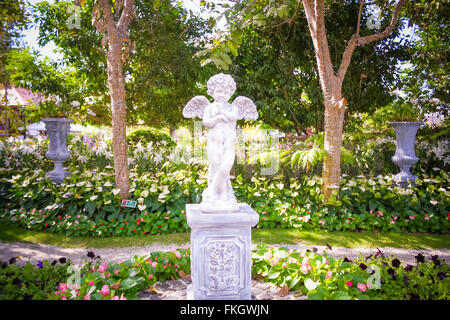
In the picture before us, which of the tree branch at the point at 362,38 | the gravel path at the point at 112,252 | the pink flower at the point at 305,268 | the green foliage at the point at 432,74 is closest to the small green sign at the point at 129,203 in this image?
the gravel path at the point at 112,252

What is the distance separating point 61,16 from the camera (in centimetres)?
762

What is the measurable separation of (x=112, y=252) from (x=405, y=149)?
6.18m

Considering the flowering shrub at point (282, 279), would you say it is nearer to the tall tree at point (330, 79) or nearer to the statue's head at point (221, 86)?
the statue's head at point (221, 86)

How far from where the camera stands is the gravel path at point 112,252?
13.3 feet

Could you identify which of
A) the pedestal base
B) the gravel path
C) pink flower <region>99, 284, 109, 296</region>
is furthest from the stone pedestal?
the pedestal base

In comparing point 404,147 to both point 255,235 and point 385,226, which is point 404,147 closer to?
point 385,226

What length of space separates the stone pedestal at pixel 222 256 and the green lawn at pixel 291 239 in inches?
78.5

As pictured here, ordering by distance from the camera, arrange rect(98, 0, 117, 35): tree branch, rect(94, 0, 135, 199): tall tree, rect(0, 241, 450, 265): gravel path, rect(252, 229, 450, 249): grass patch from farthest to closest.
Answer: rect(94, 0, 135, 199): tall tree
rect(98, 0, 117, 35): tree branch
rect(252, 229, 450, 249): grass patch
rect(0, 241, 450, 265): gravel path

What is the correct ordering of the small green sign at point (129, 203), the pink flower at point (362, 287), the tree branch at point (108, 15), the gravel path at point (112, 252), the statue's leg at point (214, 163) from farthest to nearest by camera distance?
the small green sign at point (129, 203) < the tree branch at point (108, 15) < the gravel path at point (112, 252) < the statue's leg at point (214, 163) < the pink flower at point (362, 287)

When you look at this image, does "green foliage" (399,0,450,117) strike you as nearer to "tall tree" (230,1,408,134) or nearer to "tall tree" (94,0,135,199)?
"tall tree" (230,1,408,134)

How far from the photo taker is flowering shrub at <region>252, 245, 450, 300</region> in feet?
9.04

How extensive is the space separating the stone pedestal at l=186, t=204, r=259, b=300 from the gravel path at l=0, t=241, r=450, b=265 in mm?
1734
